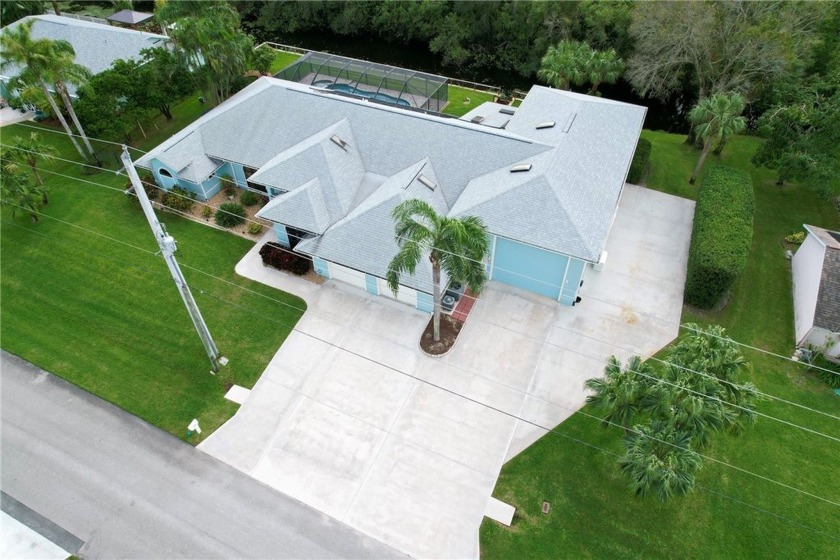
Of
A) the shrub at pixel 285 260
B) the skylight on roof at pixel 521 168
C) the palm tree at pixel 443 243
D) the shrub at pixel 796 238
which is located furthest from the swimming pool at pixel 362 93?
the shrub at pixel 796 238

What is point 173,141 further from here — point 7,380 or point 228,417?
point 228,417

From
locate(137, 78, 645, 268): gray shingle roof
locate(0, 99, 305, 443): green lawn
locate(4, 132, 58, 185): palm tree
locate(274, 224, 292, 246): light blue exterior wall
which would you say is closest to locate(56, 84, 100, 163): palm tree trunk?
locate(4, 132, 58, 185): palm tree

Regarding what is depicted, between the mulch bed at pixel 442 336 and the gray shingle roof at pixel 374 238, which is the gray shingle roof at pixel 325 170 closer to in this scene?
the gray shingle roof at pixel 374 238

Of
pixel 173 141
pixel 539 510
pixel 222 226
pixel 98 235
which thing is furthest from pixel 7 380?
pixel 539 510

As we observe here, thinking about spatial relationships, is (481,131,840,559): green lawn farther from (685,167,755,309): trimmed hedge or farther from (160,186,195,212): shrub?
(160,186,195,212): shrub

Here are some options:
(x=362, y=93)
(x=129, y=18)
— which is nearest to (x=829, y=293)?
(x=362, y=93)

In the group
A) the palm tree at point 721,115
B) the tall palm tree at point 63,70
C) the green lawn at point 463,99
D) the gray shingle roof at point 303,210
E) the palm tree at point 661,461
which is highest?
the tall palm tree at point 63,70
